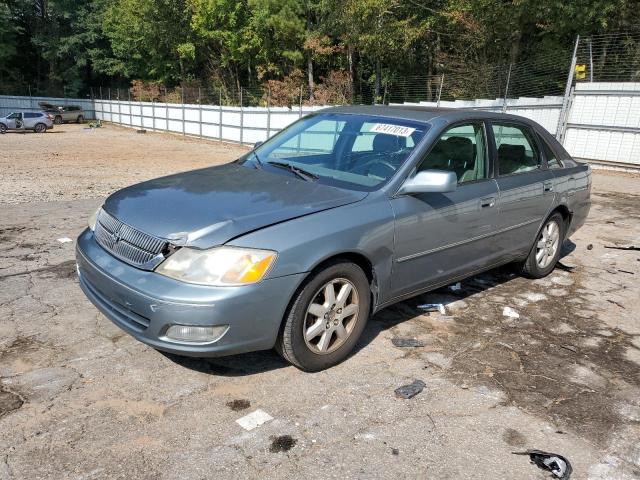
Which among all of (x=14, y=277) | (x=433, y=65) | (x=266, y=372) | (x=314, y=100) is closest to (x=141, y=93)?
(x=314, y=100)

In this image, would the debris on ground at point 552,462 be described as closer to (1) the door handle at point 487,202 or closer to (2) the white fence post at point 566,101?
(1) the door handle at point 487,202

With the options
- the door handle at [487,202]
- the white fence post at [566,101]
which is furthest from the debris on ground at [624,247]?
the white fence post at [566,101]

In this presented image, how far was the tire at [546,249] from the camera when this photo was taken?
16.4ft

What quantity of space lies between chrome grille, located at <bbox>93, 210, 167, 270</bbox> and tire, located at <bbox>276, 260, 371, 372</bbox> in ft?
2.70

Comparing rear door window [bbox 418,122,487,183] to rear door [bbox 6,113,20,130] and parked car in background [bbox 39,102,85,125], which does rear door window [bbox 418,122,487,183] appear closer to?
rear door [bbox 6,113,20,130]

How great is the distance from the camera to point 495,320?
4180 millimetres

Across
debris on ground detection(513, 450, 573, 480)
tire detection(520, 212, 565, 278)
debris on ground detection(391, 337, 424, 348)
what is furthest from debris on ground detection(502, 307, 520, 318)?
debris on ground detection(513, 450, 573, 480)

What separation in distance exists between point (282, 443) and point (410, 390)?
912 mm

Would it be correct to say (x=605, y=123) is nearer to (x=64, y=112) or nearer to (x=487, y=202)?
(x=487, y=202)

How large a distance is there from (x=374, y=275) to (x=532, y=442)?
1307mm

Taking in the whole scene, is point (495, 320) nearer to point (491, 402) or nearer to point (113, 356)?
point (491, 402)

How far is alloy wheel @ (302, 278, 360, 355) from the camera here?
3105mm

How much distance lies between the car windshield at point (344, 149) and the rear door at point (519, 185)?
972 millimetres

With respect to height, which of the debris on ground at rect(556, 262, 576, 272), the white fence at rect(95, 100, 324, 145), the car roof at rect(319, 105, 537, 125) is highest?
the car roof at rect(319, 105, 537, 125)
